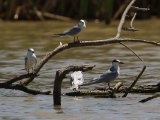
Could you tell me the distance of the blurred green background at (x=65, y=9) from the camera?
22.5 metres

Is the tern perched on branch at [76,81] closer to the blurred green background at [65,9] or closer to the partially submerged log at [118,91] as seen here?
the partially submerged log at [118,91]

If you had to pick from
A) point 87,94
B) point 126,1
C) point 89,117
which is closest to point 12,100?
point 87,94

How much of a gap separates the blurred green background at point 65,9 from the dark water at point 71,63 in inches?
19.7

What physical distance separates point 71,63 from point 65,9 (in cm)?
873

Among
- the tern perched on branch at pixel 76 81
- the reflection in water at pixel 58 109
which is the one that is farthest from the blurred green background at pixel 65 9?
the reflection in water at pixel 58 109

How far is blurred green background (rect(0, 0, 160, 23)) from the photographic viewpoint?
22544 millimetres

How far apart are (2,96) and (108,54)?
5913mm

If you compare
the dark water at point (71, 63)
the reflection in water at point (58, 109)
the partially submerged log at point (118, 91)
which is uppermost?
the partially submerged log at point (118, 91)

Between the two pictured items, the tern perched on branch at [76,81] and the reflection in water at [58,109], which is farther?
the tern perched on branch at [76,81]

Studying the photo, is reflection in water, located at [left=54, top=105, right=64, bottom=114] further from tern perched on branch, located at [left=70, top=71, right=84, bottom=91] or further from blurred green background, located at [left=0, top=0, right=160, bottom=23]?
blurred green background, located at [left=0, top=0, right=160, bottom=23]

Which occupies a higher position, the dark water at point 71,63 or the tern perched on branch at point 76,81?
the tern perched on branch at point 76,81

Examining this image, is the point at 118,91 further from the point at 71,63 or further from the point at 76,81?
the point at 71,63

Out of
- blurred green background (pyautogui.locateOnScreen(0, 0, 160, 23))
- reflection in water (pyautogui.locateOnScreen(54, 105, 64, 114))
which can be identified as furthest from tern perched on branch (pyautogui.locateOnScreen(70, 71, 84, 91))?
blurred green background (pyautogui.locateOnScreen(0, 0, 160, 23))

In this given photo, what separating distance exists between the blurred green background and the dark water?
50 cm
